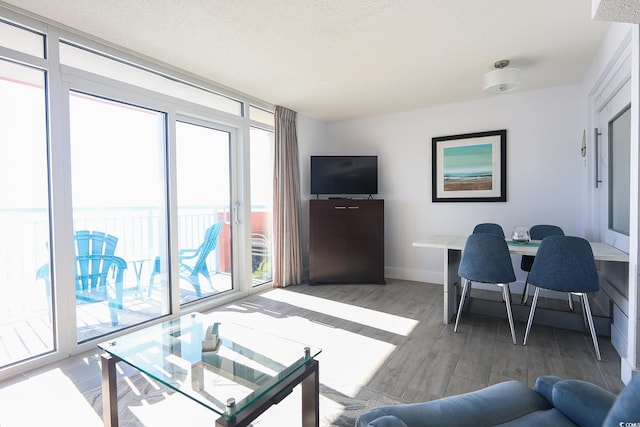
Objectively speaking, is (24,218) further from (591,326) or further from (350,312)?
(591,326)

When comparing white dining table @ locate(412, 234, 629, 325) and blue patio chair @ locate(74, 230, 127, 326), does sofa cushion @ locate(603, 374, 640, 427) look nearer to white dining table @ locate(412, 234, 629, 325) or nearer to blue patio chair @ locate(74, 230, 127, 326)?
white dining table @ locate(412, 234, 629, 325)

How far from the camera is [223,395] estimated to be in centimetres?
126

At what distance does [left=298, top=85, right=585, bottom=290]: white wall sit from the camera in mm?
3701

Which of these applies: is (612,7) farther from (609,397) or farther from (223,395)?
(223,395)

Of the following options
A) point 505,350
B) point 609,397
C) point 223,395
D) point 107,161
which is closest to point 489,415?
point 609,397

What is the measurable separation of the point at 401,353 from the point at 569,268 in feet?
4.66

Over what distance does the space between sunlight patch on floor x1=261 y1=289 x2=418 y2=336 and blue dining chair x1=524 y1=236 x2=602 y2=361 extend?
118 centimetres

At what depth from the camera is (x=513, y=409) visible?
1102 mm

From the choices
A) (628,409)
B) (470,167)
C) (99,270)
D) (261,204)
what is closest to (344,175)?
(261,204)

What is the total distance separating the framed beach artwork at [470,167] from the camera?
4035mm

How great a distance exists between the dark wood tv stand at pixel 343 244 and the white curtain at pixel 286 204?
0.77ft

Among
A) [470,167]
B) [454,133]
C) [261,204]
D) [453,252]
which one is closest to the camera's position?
[453,252]

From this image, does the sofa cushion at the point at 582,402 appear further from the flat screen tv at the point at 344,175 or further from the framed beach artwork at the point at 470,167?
the flat screen tv at the point at 344,175

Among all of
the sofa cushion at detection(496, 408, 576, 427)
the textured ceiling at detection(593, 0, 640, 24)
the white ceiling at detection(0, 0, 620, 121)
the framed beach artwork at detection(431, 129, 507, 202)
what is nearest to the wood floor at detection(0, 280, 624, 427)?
the sofa cushion at detection(496, 408, 576, 427)
